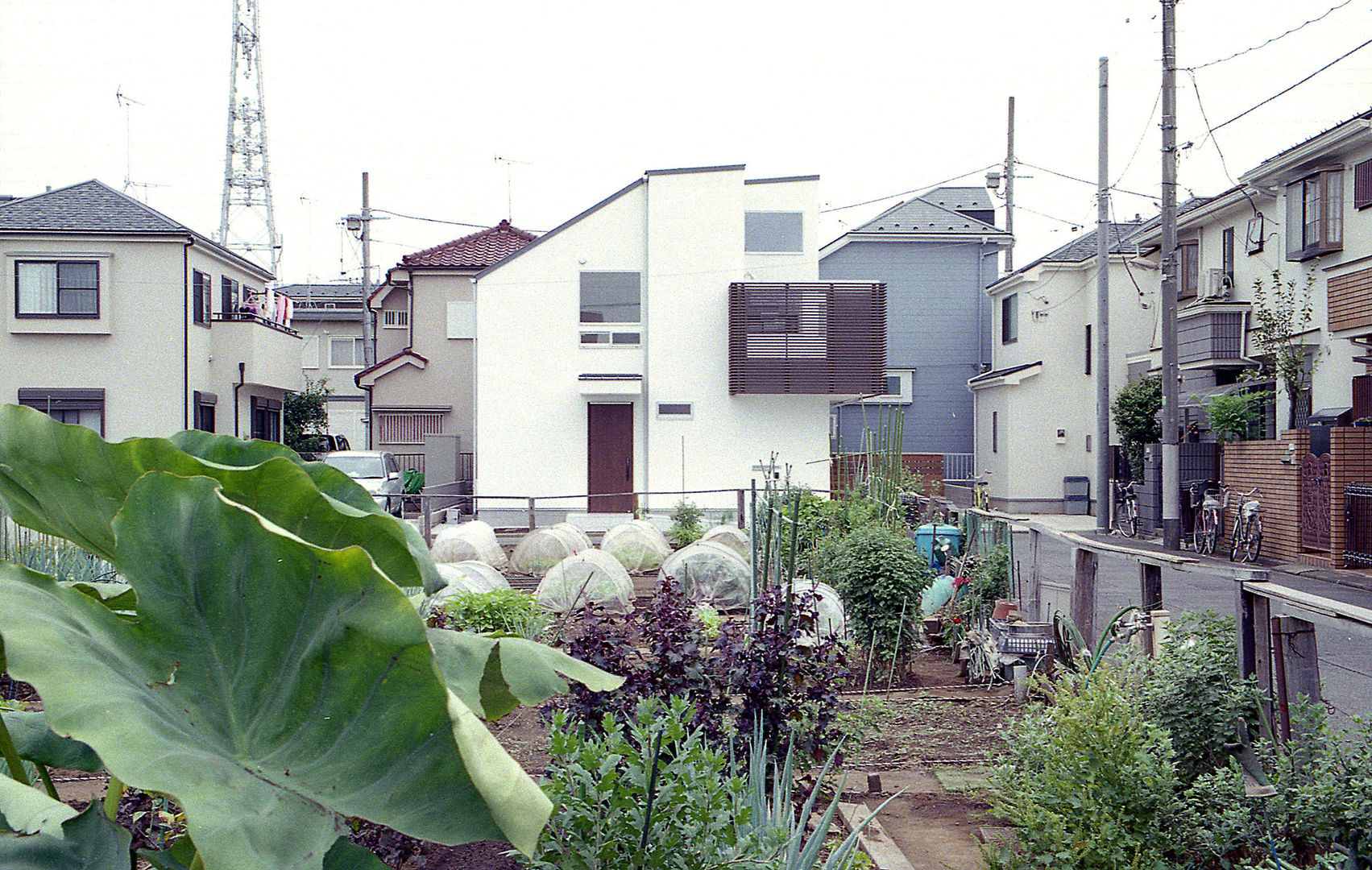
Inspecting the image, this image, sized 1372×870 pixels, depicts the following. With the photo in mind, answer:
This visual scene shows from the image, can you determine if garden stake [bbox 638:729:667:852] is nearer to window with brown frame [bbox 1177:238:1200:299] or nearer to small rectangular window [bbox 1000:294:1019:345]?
window with brown frame [bbox 1177:238:1200:299]

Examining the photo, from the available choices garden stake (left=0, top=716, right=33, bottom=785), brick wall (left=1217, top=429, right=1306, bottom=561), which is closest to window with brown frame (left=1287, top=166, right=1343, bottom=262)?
brick wall (left=1217, top=429, right=1306, bottom=561)

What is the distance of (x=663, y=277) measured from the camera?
909 inches

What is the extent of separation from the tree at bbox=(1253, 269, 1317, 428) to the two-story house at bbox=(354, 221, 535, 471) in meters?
17.8

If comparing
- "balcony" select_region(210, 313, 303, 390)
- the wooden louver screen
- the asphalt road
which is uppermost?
"balcony" select_region(210, 313, 303, 390)

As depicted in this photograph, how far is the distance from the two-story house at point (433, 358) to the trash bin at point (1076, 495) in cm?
1566

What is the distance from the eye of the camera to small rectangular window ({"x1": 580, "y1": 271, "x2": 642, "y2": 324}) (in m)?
23.4

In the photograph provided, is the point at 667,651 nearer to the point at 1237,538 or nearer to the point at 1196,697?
the point at 1196,697

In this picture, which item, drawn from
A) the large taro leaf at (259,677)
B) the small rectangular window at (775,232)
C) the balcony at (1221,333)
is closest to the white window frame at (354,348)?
the small rectangular window at (775,232)

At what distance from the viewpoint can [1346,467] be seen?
15.2m

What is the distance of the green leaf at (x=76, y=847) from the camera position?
1.68m

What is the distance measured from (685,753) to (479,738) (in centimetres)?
163

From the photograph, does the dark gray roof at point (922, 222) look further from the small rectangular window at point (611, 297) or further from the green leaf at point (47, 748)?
the green leaf at point (47, 748)

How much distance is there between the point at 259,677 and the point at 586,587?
8.42m

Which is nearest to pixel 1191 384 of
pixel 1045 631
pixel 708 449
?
pixel 708 449
